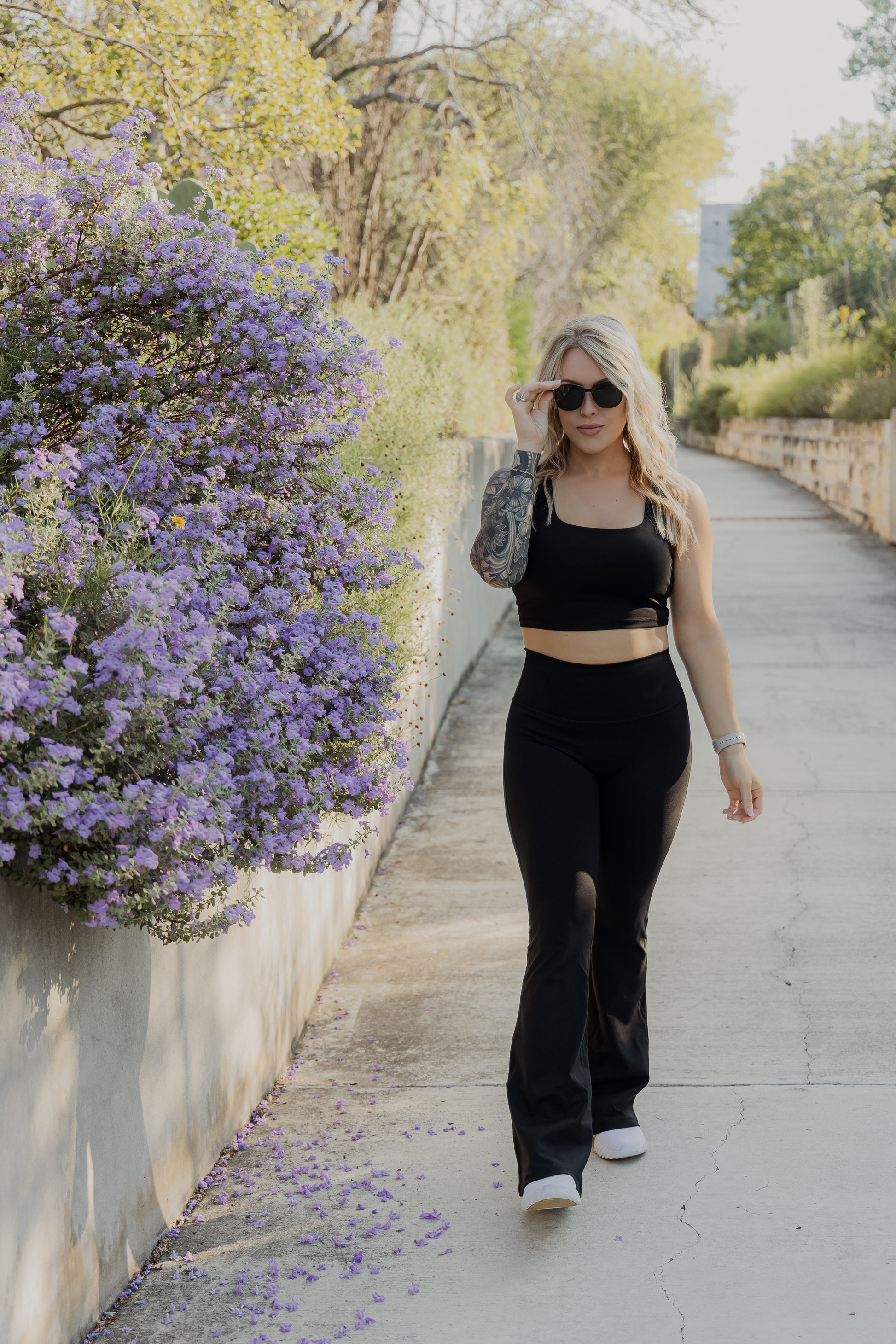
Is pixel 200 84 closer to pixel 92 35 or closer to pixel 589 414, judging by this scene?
pixel 92 35

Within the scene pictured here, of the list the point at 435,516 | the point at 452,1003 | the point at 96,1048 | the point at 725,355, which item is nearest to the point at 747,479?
the point at 725,355

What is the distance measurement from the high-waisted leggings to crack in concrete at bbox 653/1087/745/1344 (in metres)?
0.24

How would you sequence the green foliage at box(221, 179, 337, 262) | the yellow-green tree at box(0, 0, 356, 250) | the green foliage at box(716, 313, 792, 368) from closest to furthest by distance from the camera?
1. the yellow-green tree at box(0, 0, 356, 250)
2. the green foliage at box(221, 179, 337, 262)
3. the green foliage at box(716, 313, 792, 368)

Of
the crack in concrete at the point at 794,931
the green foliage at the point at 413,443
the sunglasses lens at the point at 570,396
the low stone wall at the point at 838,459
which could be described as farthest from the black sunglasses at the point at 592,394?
the low stone wall at the point at 838,459

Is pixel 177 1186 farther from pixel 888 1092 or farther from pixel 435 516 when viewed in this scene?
pixel 435 516

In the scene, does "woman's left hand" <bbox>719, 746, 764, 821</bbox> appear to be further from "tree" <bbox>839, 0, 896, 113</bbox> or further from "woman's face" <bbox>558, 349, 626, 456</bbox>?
"tree" <bbox>839, 0, 896, 113</bbox>

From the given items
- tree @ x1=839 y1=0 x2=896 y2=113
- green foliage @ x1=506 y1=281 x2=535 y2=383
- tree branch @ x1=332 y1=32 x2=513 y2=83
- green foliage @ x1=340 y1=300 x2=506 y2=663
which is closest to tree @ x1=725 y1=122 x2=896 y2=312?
tree @ x1=839 y1=0 x2=896 y2=113

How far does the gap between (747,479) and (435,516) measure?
60.9 ft

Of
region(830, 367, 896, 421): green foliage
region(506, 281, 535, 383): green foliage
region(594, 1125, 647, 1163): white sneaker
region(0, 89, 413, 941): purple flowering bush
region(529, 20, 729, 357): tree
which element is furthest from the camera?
region(529, 20, 729, 357): tree

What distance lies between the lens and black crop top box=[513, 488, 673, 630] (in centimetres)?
325

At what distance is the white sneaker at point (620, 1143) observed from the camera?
3406mm

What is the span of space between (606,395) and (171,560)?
3.64 ft

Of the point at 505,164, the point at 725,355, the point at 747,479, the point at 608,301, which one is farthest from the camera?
the point at 725,355

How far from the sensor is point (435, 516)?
6.18m
